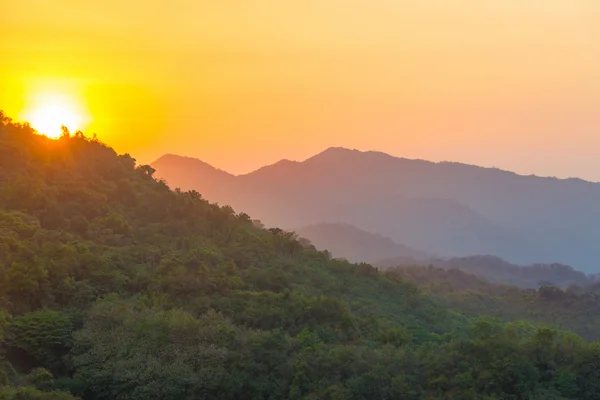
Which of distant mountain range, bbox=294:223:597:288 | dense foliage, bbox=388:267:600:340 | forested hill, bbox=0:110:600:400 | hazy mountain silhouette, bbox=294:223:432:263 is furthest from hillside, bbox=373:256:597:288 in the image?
forested hill, bbox=0:110:600:400

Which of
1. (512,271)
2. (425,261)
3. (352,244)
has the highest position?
(352,244)

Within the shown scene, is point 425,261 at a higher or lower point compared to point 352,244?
lower

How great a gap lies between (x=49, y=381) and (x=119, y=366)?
1.94 meters

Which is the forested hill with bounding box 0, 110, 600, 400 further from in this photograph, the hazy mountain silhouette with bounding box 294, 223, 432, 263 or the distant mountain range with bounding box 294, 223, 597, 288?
the hazy mountain silhouette with bounding box 294, 223, 432, 263

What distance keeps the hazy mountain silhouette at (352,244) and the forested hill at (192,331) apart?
115846 millimetres

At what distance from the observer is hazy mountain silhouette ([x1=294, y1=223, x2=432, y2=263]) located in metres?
151

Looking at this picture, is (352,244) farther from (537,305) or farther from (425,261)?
(537,305)

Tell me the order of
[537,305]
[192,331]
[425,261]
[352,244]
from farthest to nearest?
[352,244] < [425,261] < [537,305] < [192,331]

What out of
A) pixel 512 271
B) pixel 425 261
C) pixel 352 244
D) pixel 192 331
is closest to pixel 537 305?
pixel 192 331

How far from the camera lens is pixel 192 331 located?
69.1ft

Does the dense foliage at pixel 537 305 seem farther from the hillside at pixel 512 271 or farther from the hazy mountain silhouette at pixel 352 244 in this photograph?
the hazy mountain silhouette at pixel 352 244

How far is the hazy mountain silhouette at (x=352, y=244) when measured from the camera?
150875 millimetres

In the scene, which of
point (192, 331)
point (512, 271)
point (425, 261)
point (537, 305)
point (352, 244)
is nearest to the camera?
point (192, 331)

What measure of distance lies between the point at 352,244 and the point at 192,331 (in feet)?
450
